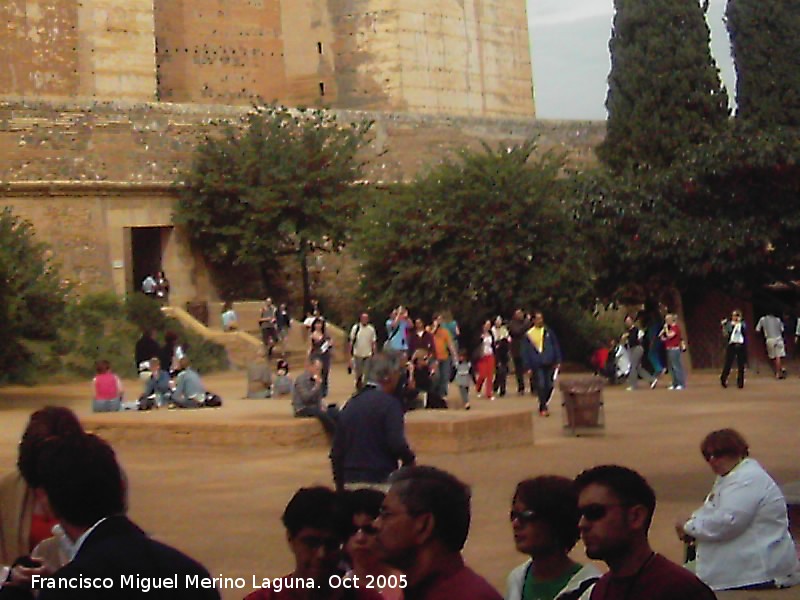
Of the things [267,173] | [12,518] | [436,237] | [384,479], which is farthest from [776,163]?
[12,518]

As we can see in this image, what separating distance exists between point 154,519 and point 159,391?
8223 millimetres

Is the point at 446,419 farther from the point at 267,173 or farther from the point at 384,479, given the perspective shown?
the point at 267,173

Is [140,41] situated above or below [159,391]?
above

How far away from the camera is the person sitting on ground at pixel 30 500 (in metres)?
4.78

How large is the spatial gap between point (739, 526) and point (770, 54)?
22158 millimetres

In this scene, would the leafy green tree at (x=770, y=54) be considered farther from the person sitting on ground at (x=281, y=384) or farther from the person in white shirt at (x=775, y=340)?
the person sitting on ground at (x=281, y=384)

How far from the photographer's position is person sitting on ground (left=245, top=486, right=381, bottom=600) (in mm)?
3838

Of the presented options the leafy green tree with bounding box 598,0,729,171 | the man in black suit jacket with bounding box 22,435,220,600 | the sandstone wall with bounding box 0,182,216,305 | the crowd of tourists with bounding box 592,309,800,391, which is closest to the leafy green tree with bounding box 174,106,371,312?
the sandstone wall with bounding box 0,182,216,305

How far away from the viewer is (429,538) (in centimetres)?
376

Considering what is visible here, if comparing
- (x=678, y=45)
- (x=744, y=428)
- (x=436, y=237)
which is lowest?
(x=744, y=428)

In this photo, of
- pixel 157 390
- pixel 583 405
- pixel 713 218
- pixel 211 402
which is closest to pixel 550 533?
pixel 583 405

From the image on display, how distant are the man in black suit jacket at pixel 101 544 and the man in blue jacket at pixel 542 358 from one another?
13703mm

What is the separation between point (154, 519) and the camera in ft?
32.9

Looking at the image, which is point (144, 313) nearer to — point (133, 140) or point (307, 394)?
point (133, 140)
